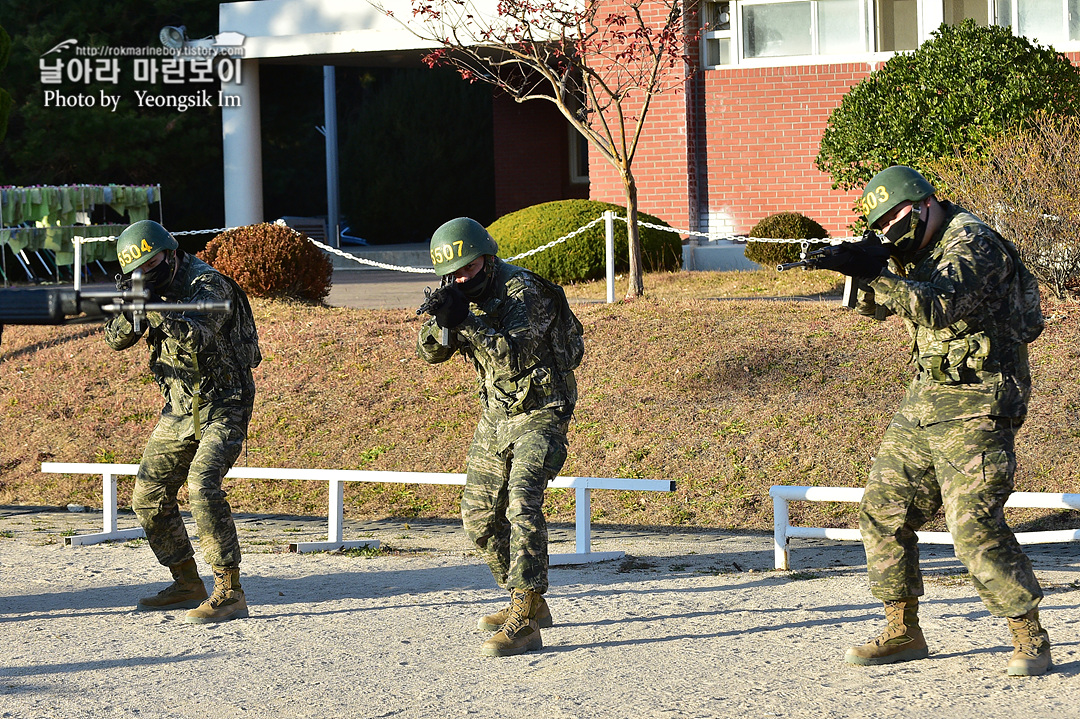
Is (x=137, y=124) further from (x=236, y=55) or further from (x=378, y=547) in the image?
(x=378, y=547)

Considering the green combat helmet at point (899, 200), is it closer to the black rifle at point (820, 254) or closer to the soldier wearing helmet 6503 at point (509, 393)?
the black rifle at point (820, 254)

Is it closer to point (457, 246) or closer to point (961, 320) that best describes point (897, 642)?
point (961, 320)

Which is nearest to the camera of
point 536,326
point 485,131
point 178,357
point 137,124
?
point 536,326

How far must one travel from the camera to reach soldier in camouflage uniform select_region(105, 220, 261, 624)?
6441 mm

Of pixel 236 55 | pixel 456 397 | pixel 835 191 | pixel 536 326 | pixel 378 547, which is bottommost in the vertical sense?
pixel 378 547

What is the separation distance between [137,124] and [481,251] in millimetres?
19780

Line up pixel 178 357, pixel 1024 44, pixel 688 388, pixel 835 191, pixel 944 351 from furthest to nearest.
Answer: pixel 835 191 → pixel 1024 44 → pixel 688 388 → pixel 178 357 → pixel 944 351

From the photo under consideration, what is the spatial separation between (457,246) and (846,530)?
9.46 ft

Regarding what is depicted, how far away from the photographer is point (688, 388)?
11.1 metres

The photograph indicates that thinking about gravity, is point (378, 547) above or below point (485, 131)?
below

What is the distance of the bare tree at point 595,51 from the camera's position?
1420 centimetres

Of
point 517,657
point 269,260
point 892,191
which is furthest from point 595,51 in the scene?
point 517,657

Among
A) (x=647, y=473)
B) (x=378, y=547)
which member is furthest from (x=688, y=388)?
(x=378, y=547)

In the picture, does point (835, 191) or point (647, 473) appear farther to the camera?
point (835, 191)
